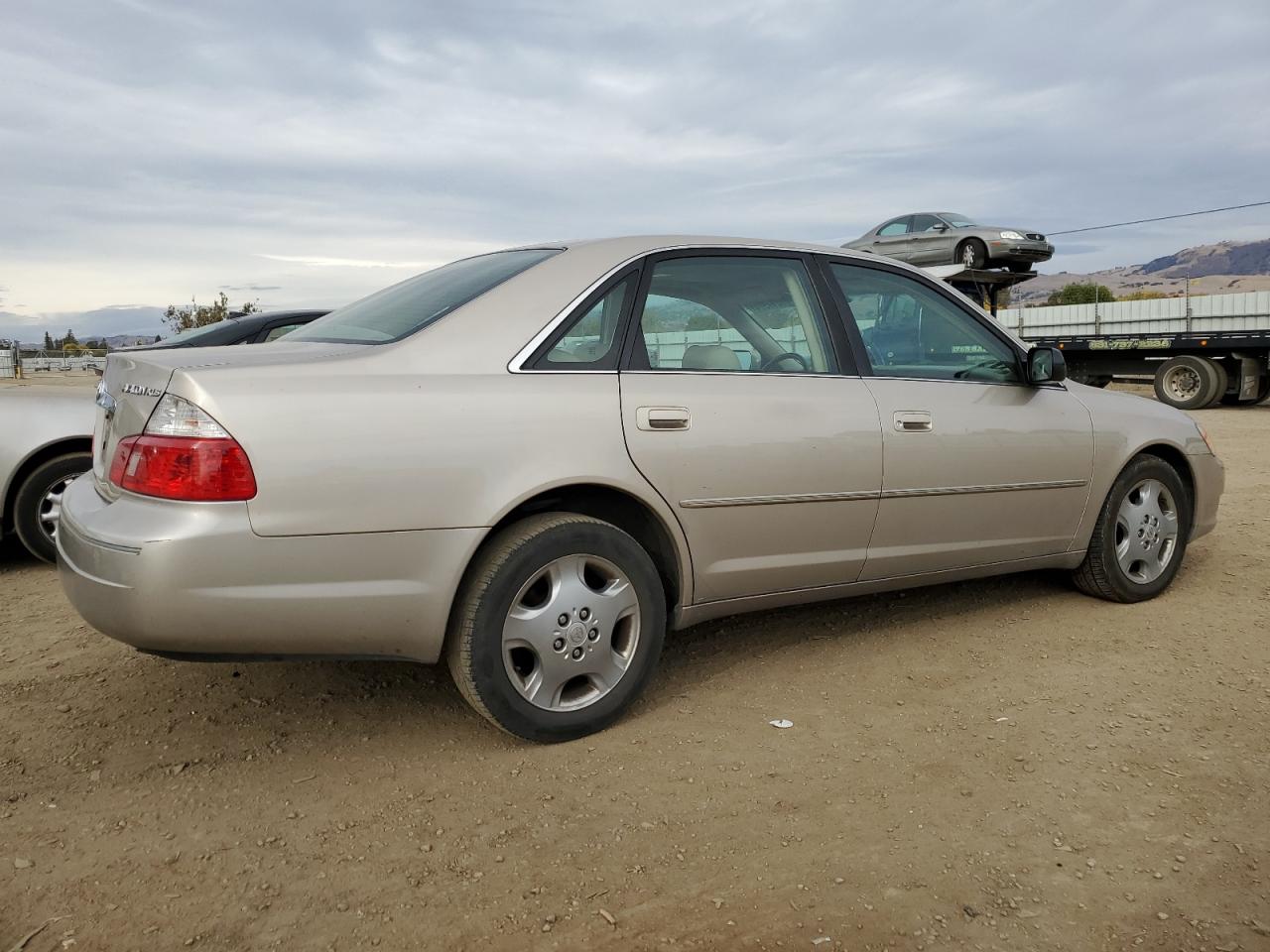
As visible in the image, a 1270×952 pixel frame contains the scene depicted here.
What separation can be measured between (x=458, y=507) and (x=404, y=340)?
535mm

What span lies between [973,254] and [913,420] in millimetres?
15333

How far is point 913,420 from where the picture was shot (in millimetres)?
3805

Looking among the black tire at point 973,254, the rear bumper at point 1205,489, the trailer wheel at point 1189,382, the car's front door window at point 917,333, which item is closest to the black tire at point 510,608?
the car's front door window at point 917,333

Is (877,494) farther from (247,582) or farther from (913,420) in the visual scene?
(247,582)

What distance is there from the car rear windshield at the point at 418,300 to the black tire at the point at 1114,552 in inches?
107

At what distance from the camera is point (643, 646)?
323cm

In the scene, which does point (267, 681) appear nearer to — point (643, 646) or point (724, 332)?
point (643, 646)

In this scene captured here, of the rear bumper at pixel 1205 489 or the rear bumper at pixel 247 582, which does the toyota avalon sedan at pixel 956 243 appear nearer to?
the rear bumper at pixel 1205 489

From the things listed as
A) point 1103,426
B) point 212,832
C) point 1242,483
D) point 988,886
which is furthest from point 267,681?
point 1242,483

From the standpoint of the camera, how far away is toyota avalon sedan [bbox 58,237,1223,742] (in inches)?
105

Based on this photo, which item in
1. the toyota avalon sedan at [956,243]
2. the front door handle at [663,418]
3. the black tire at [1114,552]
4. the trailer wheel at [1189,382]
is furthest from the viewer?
the toyota avalon sedan at [956,243]

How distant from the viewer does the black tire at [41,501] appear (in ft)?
18.1

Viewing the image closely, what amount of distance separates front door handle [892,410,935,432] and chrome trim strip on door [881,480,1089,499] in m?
0.22

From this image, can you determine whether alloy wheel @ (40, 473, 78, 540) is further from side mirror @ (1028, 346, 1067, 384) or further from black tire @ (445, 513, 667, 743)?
side mirror @ (1028, 346, 1067, 384)
